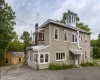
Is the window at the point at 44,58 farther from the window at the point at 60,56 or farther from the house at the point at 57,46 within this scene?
the window at the point at 60,56

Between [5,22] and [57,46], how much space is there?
1424 cm

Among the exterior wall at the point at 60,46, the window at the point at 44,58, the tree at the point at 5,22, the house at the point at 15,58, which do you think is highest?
the tree at the point at 5,22

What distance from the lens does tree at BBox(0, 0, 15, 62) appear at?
26422 mm

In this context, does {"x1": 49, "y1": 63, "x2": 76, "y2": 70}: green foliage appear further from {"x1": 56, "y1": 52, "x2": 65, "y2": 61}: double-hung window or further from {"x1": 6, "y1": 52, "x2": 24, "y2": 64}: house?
{"x1": 6, "y1": 52, "x2": 24, "y2": 64}: house

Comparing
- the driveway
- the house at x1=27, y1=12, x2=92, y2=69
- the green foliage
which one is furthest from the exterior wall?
the driveway

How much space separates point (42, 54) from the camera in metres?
18.0

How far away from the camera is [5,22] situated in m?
27.1

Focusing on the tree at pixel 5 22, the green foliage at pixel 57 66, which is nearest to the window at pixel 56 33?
the green foliage at pixel 57 66

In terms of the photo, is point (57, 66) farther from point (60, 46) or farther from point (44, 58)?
point (60, 46)

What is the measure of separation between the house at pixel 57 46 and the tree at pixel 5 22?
8.17 m

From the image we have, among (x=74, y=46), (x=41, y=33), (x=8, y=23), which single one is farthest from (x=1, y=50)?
(x=74, y=46)

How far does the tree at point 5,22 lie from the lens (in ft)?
86.7

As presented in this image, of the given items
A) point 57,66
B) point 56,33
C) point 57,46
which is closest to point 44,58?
point 57,66

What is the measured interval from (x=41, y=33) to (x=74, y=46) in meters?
6.52
